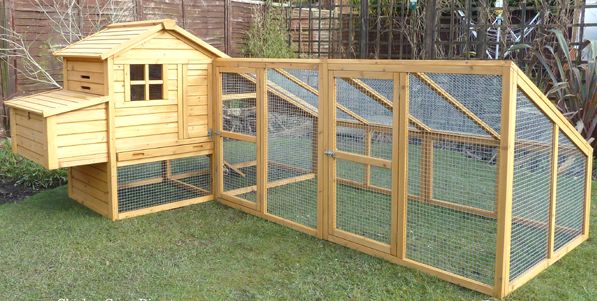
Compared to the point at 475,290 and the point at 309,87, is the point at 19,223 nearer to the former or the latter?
the point at 309,87

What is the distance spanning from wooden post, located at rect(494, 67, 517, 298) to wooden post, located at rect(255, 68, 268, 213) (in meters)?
2.25

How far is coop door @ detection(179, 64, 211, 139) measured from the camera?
562 cm

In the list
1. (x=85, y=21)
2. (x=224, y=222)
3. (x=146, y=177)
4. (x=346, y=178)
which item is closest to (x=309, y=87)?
(x=346, y=178)

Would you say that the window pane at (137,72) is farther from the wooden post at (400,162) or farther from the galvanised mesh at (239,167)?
the wooden post at (400,162)

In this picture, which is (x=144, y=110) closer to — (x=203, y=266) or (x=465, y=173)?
(x=203, y=266)

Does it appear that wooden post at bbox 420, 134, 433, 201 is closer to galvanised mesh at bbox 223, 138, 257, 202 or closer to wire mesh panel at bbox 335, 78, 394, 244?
wire mesh panel at bbox 335, 78, 394, 244

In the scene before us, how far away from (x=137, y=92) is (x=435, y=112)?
2714 millimetres

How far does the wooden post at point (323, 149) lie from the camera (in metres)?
4.62

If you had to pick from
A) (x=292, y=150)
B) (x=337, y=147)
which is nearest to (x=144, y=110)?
(x=292, y=150)

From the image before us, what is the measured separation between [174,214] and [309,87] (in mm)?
1761

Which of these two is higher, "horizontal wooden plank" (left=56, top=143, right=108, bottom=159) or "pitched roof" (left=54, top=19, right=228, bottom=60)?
"pitched roof" (left=54, top=19, right=228, bottom=60)

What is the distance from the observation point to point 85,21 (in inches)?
308

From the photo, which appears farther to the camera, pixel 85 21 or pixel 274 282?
pixel 85 21

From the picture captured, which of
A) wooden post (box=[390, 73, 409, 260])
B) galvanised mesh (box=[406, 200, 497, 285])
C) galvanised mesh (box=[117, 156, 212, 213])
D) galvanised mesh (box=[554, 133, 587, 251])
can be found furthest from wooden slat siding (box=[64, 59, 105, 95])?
galvanised mesh (box=[554, 133, 587, 251])
